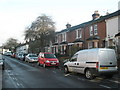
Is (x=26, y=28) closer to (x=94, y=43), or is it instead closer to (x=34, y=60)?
(x=34, y=60)

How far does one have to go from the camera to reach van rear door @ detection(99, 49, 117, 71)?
11575 mm

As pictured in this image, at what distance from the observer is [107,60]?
11.8 meters

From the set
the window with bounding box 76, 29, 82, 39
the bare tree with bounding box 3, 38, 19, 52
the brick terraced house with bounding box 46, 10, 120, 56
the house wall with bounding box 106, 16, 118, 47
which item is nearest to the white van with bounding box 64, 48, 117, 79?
the house wall with bounding box 106, 16, 118, 47

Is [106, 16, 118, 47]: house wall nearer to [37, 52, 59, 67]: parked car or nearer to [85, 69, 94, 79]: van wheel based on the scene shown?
[37, 52, 59, 67]: parked car

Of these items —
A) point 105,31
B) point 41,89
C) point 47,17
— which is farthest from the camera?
point 47,17

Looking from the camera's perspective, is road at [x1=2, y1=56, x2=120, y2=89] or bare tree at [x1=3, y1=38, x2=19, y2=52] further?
bare tree at [x1=3, y1=38, x2=19, y2=52]

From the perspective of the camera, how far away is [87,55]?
1259cm

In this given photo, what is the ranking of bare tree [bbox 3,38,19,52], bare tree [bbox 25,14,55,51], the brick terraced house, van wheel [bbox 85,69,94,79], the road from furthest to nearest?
bare tree [bbox 3,38,19,52] < bare tree [bbox 25,14,55,51] < the brick terraced house < van wheel [bbox 85,69,94,79] < the road

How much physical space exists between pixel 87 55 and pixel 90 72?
4.19 feet

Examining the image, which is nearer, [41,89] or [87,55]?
[41,89]

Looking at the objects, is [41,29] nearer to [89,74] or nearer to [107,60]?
[89,74]

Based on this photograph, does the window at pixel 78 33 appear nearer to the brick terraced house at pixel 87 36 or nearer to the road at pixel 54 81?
the brick terraced house at pixel 87 36

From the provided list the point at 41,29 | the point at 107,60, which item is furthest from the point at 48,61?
the point at 41,29

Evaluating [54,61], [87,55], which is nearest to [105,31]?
[54,61]
